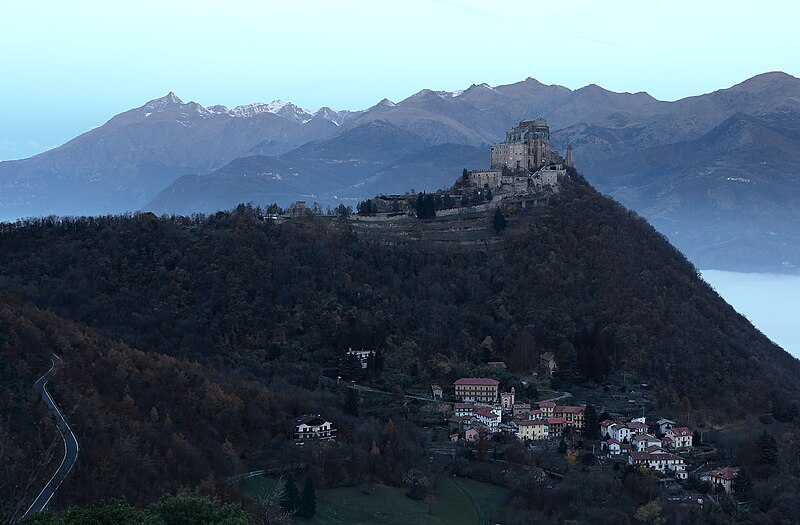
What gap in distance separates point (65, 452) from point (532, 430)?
18003mm

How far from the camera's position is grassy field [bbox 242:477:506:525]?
27.3 meters

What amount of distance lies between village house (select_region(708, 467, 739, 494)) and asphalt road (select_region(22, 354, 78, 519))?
19.6m

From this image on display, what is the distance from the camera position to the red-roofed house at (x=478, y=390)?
40.0 meters

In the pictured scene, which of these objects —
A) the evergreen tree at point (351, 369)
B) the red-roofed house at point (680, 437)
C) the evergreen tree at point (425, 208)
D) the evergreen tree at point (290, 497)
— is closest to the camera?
the evergreen tree at point (290, 497)

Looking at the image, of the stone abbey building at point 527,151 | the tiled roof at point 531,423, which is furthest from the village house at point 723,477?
the stone abbey building at point 527,151

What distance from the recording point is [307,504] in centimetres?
2648

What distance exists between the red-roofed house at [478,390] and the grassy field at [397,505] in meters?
8.64

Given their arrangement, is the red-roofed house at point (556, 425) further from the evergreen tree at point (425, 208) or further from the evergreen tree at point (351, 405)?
the evergreen tree at point (425, 208)

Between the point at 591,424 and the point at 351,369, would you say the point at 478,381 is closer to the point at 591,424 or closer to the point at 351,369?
the point at 351,369

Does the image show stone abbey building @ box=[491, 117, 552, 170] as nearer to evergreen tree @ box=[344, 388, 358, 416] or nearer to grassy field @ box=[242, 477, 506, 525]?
evergreen tree @ box=[344, 388, 358, 416]

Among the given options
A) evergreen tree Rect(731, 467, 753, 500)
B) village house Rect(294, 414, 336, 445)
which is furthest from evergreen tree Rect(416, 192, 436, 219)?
evergreen tree Rect(731, 467, 753, 500)

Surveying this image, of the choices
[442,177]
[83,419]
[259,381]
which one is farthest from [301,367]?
[442,177]

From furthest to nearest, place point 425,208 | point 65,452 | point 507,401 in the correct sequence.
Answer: point 425,208, point 507,401, point 65,452

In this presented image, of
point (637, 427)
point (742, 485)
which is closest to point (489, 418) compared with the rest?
point (637, 427)
